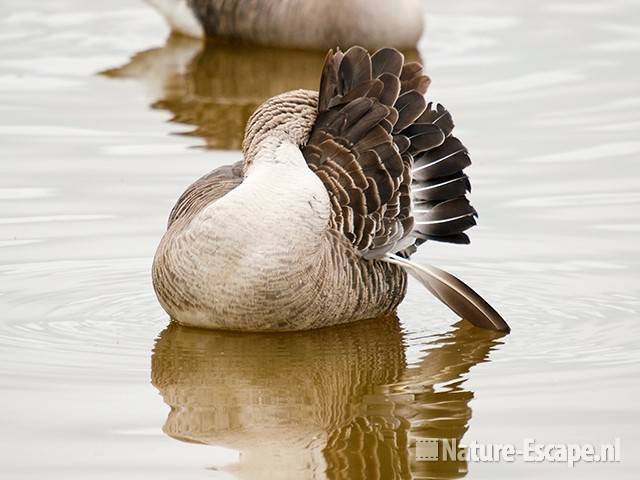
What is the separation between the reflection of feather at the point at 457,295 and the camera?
785cm

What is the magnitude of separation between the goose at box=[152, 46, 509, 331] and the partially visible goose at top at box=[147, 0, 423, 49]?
21.0 feet

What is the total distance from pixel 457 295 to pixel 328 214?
0.75m

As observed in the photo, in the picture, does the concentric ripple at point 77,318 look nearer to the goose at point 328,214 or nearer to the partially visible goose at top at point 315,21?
the goose at point 328,214

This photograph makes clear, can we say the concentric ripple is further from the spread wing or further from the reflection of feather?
the reflection of feather

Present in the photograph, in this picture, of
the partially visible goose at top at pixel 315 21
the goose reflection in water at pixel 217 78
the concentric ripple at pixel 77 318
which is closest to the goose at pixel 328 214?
the concentric ripple at pixel 77 318

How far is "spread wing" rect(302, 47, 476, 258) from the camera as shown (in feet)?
25.9

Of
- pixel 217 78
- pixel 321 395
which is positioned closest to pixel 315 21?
pixel 217 78

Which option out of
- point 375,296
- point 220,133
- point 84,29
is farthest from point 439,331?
point 84,29

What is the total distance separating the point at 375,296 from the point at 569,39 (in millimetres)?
7421

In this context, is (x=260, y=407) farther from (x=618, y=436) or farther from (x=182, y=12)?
(x=182, y=12)

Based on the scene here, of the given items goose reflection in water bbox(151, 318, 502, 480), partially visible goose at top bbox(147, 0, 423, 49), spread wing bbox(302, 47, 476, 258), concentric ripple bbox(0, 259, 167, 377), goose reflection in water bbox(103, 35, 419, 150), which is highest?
partially visible goose at top bbox(147, 0, 423, 49)

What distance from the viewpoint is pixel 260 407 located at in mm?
6902

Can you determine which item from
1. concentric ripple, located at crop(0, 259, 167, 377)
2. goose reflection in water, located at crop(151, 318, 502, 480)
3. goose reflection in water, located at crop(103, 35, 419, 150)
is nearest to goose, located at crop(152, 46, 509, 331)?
goose reflection in water, located at crop(151, 318, 502, 480)

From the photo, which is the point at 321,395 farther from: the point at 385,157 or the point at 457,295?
the point at 385,157
